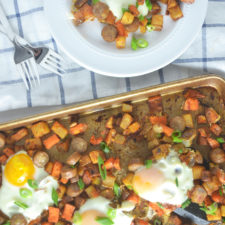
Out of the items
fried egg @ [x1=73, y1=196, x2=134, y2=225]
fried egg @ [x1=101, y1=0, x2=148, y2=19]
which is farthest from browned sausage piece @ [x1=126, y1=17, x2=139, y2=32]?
fried egg @ [x1=73, y1=196, x2=134, y2=225]

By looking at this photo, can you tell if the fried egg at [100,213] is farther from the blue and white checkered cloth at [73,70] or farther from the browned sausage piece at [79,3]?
the browned sausage piece at [79,3]

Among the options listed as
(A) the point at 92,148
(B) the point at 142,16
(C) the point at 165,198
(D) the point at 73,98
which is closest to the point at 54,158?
(A) the point at 92,148

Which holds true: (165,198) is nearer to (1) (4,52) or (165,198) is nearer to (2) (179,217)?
(2) (179,217)

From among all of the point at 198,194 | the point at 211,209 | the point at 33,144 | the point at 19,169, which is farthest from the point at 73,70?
the point at 211,209

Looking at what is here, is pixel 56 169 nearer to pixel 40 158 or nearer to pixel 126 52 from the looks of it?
pixel 40 158

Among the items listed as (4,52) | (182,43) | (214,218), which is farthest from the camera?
(4,52)

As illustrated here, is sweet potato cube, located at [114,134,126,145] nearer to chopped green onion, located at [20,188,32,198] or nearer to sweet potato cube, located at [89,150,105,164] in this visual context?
sweet potato cube, located at [89,150,105,164]

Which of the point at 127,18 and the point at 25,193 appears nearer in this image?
the point at 127,18

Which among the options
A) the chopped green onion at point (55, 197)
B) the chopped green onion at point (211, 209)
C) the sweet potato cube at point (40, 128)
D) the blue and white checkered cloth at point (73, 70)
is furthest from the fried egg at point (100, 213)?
the blue and white checkered cloth at point (73, 70)
